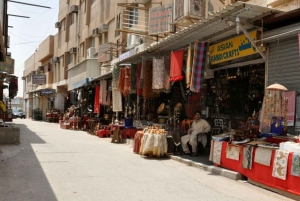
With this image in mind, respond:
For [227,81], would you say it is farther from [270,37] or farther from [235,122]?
[270,37]

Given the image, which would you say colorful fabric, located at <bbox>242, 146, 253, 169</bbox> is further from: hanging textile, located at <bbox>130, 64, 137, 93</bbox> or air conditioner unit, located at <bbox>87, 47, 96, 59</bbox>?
air conditioner unit, located at <bbox>87, 47, 96, 59</bbox>

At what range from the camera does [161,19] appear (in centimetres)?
1411

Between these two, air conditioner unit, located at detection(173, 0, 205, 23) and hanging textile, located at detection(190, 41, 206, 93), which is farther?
air conditioner unit, located at detection(173, 0, 205, 23)

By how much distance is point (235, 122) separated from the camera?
9891 mm

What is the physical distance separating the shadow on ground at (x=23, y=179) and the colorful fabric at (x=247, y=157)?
12.8 ft

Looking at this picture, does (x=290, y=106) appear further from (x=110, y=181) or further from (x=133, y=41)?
(x=133, y=41)

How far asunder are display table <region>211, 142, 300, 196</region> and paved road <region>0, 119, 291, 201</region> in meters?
0.19

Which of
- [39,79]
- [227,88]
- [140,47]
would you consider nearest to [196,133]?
[227,88]

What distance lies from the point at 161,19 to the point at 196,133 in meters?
6.22

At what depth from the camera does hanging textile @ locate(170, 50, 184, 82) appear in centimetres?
987

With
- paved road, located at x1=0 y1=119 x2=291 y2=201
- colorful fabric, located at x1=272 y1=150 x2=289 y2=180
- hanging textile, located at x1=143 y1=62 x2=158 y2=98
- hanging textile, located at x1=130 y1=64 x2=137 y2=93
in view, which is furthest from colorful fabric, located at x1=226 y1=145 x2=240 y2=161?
hanging textile, located at x1=130 y1=64 x2=137 y2=93

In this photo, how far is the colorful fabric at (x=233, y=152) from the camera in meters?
7.30

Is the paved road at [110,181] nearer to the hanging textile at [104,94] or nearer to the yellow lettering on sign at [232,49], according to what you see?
the yellow lettering on sign at [232,49]

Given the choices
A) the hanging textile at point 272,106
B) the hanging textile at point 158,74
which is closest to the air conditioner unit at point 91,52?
the hanging textile at point 158,74
